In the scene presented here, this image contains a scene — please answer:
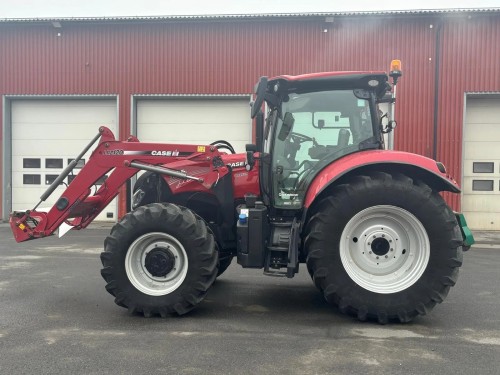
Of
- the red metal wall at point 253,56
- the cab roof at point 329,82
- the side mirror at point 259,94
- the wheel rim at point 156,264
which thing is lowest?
the wheel rim at point 156,264

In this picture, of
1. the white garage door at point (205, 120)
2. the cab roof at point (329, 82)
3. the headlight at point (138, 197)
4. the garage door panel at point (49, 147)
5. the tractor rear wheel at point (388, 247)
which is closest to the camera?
the tractor rear wheel at point (388, 247)

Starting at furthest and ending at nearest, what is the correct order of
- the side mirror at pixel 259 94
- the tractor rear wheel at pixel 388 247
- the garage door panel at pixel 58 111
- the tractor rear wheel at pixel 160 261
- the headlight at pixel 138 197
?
1. the garage door panel at pixel 58 111
2. the headlight at pixel 138 197
3. the tractor rear wheel at pixel 160 261
4. the side mirror at pixel 259 94
5. the tractor rear wheel at pixel 388 247

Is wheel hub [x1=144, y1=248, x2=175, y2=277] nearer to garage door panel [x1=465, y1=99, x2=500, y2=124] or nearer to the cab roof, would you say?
the cab roof

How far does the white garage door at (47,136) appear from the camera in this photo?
1353cm

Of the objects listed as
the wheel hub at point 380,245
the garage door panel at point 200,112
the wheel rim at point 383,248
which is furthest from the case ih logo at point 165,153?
Answer: the garage door panel at point 200,112

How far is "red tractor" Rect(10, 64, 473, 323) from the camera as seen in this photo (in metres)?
4.34

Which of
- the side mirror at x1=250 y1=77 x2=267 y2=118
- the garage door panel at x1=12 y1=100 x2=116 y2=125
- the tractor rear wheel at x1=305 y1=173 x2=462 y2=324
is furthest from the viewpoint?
the garage door panel at x1=12 y1=100 x2=116 y2=125

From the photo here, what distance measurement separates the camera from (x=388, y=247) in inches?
177

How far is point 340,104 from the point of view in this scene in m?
4.81

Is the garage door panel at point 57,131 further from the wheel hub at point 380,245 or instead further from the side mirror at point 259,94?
the wheel hub at point 380,245

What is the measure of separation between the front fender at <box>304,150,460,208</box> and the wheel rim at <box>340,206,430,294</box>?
0.42 m

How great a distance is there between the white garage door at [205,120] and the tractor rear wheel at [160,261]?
8.62m

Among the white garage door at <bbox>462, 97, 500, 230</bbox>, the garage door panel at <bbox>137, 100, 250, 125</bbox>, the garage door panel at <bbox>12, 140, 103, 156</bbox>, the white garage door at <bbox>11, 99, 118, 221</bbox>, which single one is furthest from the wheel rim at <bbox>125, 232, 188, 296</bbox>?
the white garage door at <bbox>462, 97, 500, 230</bbox>

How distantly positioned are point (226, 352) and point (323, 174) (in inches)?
77.2
